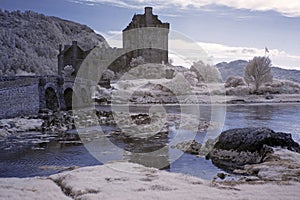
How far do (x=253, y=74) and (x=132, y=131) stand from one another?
5382 cm

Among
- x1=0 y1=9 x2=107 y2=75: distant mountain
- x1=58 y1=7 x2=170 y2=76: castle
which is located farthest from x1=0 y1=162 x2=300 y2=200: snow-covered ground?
x1=58 y1=7 x2=170 y2=76: castle

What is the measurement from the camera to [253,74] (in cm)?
8331

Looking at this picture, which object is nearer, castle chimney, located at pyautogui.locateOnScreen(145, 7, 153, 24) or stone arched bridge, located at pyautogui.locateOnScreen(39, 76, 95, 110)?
stone arched bridge, located at pyautogui.locateOnScreen(39, 76, 95, 110)

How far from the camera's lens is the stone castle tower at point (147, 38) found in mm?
99062

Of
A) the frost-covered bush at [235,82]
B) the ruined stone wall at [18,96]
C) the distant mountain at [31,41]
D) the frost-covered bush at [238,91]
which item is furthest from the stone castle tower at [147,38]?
the ruined stone wall at [18,96]

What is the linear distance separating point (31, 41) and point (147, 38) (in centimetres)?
5549

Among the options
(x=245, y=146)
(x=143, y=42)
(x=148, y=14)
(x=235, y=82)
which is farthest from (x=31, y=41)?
(x=245, y=146)

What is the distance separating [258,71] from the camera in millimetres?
82875

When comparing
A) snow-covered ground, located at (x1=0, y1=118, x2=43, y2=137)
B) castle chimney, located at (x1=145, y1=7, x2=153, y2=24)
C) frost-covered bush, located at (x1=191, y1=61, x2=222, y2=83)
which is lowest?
snow-covered ground, located at (x1=0, y1=118, x2=43, y2=137)

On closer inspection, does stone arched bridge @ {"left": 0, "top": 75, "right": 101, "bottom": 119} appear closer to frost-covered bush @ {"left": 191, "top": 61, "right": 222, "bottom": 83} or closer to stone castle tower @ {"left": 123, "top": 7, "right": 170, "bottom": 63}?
stone castle tower @ {"left": 123, "top": 7, "right": 170, "bottom": 63}

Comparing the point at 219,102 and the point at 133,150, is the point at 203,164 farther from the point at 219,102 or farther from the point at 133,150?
the point at 219,102

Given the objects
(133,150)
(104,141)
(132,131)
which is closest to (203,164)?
(133,150)

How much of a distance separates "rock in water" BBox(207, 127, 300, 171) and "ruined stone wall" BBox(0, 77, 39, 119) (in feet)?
62.1

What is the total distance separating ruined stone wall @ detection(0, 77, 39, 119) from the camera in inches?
1387
